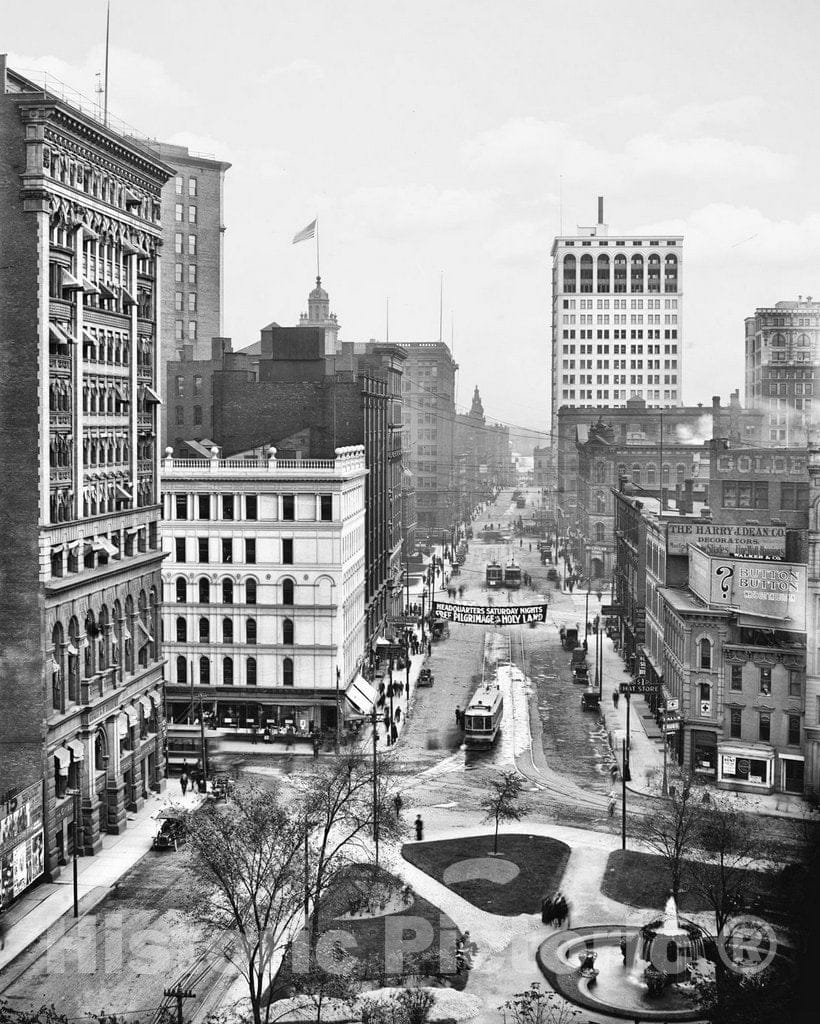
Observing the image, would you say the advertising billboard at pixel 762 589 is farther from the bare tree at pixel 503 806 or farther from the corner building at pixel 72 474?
the corner building at pixel 72 474

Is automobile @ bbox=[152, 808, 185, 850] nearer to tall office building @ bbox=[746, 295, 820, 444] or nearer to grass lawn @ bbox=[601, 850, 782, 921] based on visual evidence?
grass lawn @ bbox=[601, 850, 782, 921]

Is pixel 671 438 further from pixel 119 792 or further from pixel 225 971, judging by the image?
pixel 225 971

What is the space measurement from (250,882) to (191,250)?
91.6m

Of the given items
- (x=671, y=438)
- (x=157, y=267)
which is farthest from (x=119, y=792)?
(x=671, y=438)

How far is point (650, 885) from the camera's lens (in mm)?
47000

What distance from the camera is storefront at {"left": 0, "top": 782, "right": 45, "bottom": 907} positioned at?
143 ft

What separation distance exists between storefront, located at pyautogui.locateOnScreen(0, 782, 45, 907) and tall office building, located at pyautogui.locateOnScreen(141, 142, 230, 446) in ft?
243

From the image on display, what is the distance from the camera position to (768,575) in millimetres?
61438

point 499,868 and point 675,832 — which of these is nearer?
point 675,832

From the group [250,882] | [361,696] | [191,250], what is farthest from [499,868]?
[191,250]

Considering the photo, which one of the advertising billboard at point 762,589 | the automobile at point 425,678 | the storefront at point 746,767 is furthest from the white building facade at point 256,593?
the storefront at point 746,767

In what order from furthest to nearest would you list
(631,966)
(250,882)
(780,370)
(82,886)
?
(780,370) → (82,886) → (631,966) → (250,882)

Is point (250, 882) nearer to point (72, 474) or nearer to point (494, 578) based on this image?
point (72, 474)

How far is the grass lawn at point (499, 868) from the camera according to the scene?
4569cm
